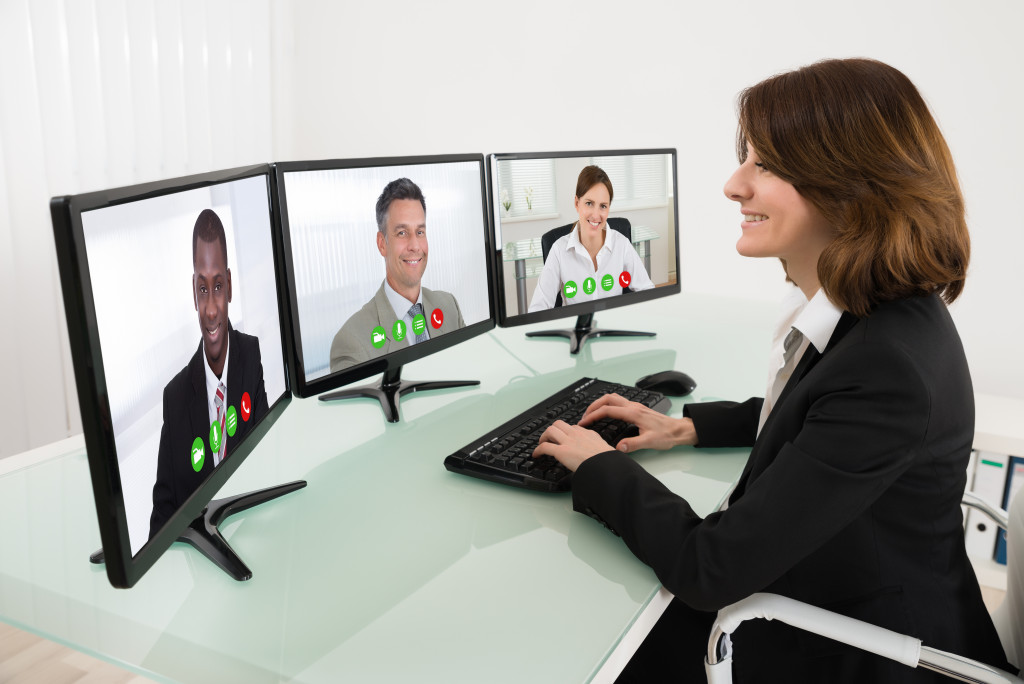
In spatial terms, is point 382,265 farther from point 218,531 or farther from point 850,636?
point 850,636

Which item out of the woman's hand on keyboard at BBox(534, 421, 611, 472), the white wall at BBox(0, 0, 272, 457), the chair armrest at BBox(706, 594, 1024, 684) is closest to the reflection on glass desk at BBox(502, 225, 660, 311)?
the woman's hand on keyboard at BBox(534, 421, 611, 472)

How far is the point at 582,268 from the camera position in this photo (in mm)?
1735

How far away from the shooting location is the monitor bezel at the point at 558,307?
154cm

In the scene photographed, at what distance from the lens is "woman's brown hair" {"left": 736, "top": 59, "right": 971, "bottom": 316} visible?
34.4 inches

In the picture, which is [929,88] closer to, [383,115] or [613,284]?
[613,284]

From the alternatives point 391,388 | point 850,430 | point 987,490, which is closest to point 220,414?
point 391,388

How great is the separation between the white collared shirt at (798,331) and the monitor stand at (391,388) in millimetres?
604

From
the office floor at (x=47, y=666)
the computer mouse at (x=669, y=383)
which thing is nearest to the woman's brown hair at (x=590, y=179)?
the computer mouse at (x=669, y=383)

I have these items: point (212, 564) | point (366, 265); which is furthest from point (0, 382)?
point (212, 564)

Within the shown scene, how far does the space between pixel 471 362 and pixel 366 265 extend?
50cm

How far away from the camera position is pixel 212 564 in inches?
34.5

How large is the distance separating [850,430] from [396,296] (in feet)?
2.55

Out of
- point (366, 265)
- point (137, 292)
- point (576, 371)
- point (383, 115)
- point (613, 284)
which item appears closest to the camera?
point (137, 292)

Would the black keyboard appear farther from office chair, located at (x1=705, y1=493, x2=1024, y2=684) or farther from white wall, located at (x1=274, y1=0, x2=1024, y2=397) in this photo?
white wall, located at (x1=274, y1=0, x2=1024, y2=397)
